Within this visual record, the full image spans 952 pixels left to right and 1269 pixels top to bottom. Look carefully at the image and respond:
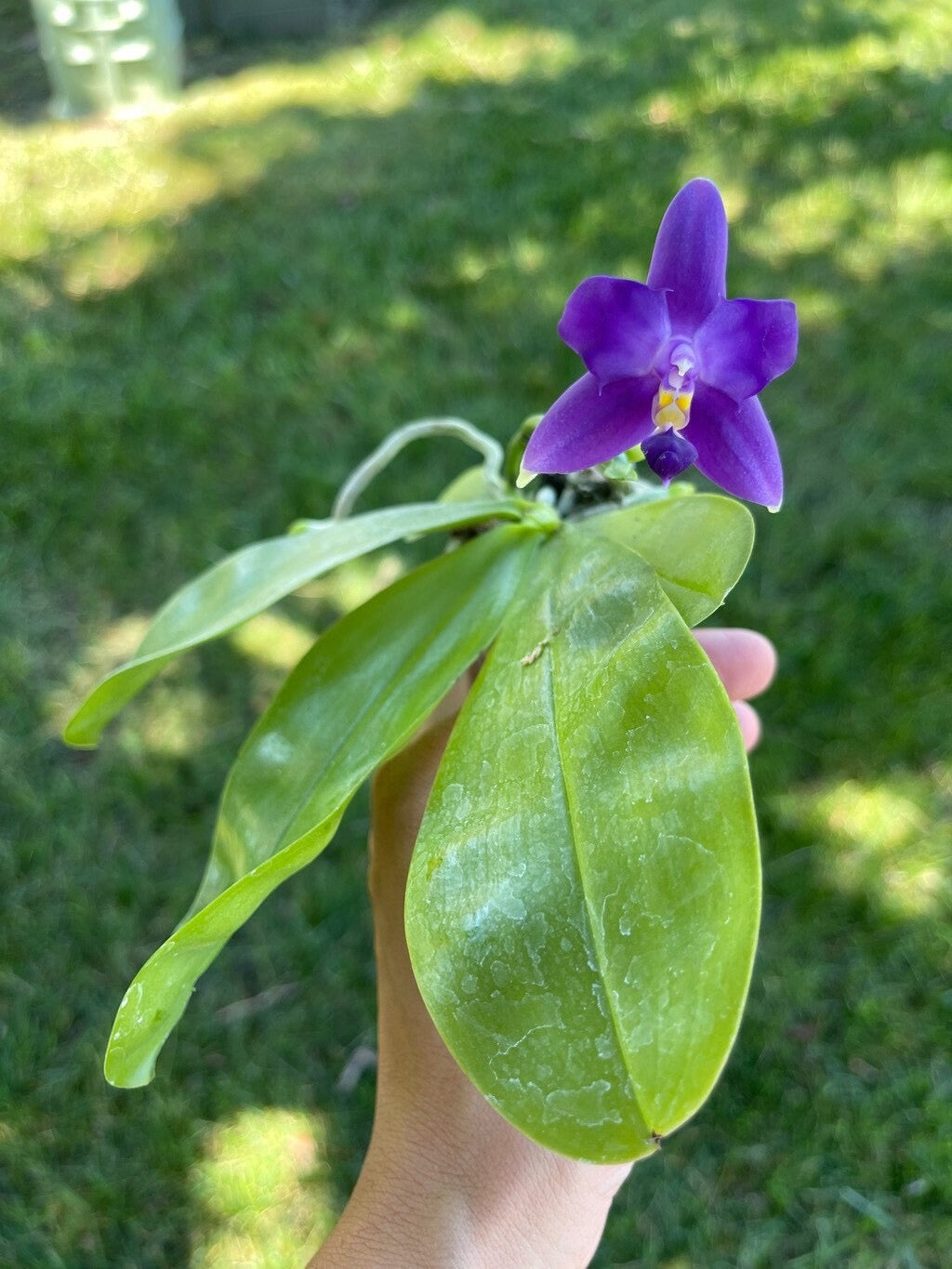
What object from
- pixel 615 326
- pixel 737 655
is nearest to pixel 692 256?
pixel 615 326

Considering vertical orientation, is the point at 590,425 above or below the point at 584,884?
above

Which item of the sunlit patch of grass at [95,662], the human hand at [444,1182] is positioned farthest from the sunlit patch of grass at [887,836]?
the sunlit patch of grass at [95,662]

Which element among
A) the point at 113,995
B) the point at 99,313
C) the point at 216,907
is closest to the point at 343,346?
the point at 99,313

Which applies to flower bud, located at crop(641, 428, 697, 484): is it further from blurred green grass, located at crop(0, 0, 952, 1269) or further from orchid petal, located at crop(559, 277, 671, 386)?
blurred green grass, located at crop(0, 0, 952, 1269)

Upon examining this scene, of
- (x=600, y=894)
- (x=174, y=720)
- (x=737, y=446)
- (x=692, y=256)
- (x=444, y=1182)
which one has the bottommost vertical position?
(x=174, y=720)

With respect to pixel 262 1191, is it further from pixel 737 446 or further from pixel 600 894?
pixel 737 446

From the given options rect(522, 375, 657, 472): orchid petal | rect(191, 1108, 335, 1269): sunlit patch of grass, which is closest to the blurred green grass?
rect(191, 1108, 335, 1269): sunlit patch of grass

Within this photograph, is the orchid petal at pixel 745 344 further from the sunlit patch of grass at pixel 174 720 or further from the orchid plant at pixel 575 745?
the sunlit patch of grass at pixel 174 720
